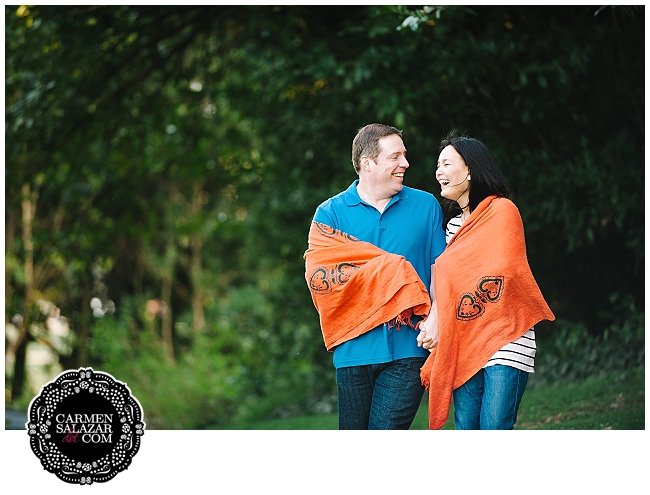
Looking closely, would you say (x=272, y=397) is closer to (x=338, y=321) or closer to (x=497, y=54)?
(x=497, y=54)

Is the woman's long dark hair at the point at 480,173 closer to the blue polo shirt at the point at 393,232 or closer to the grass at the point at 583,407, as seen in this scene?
the blue polo shirt at the point at 393,232

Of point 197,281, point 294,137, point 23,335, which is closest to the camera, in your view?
point 294,137

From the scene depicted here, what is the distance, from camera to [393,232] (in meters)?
3.31

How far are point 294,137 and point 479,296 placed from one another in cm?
410

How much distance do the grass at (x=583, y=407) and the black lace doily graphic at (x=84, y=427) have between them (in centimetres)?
222

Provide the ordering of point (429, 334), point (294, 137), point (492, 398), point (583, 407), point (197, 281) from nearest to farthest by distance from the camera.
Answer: point (492, 398), point (429, 334), point (583, 407), point (294, 137), point (197, 281)

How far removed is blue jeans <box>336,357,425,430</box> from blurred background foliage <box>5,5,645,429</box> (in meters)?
1.93

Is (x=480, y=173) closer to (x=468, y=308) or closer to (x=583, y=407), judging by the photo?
(x=468, y=308)

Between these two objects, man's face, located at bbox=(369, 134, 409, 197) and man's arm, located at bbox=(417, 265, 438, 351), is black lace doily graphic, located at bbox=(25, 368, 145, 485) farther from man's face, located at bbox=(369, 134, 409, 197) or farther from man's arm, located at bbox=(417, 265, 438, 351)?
man's face, located at bbox=(369, 134, 409, 197)

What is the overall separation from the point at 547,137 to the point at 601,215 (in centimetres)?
71

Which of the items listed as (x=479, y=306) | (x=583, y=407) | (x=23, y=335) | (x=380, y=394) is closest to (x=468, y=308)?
(x=479, y=306)

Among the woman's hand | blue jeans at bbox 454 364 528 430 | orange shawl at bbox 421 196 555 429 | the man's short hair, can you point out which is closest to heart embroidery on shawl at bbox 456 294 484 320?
orange shawl at bbox 421 196 555 429

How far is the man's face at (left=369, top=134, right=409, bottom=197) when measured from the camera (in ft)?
10.7

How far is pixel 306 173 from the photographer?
7.07 meters
